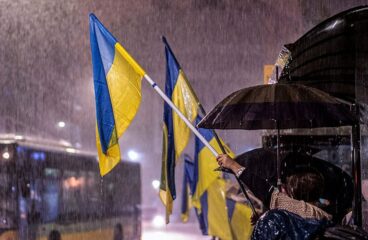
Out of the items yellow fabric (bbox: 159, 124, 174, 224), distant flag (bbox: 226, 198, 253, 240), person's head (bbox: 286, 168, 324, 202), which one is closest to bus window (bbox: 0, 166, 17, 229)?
distant flag (bbox: 226, 198, 253, 240)

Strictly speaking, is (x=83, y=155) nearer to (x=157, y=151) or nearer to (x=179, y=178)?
(x=179, y=178)

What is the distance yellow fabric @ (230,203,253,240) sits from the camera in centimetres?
1284

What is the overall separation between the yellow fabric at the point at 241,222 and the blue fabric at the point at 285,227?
27.8 ft

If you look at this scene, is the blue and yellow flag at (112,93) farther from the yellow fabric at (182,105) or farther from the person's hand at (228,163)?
the person's hand at (228,163)

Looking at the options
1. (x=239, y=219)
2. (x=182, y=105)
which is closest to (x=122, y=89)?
(x=182, y=105)

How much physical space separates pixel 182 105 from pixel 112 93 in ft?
4.06

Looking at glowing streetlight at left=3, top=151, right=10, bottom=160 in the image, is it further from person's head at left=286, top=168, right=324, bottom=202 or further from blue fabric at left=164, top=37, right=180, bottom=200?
person's head at left=286, top=168, right=324, bottom=202

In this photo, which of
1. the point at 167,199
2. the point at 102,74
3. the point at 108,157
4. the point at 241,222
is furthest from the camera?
the point at 241,222

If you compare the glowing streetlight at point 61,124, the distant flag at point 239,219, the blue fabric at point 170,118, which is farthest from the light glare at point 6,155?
the glowing streetlight at point 61,124

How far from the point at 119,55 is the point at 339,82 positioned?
2.86 metres

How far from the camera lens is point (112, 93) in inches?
274

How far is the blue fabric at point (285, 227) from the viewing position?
4.25 m

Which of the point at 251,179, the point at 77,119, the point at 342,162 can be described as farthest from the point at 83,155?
the point at 77,119

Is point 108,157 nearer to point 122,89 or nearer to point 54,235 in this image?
point 122,89
